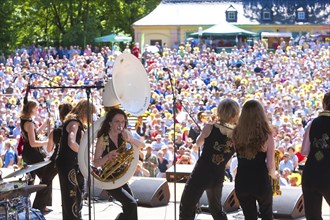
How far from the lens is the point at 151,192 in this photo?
911 cm

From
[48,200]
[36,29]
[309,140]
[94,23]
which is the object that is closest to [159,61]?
[94,23]

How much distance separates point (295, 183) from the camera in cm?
1211

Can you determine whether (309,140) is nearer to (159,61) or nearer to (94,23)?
(159,61)

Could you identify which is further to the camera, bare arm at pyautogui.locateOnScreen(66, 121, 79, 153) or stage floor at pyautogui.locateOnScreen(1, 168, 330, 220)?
stage floor at pyautogui.locateOnScreen(1, 168, 330, 220)

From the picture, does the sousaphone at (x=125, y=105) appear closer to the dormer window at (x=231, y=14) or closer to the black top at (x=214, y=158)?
the black top at (x=214, y=158)

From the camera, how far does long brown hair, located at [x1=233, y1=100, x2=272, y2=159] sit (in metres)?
6.63

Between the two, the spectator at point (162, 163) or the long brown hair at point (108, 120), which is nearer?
the long brown hair at point (108, 120)

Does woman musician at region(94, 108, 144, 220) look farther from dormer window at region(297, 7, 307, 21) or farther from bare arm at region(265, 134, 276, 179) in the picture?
dormer window at region(297, 7, 307, 21)

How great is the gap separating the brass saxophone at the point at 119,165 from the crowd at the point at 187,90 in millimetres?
5143

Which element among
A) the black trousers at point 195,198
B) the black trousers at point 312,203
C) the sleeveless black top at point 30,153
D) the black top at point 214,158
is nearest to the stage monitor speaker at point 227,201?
the black trousers at point 195,198

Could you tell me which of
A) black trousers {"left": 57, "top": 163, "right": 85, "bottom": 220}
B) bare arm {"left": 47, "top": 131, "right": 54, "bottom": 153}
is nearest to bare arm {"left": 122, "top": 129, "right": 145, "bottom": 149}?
black trousers {"left": 57, "top": 163, "right": 85, "bottom": 220}

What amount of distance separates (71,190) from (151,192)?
1601 mm

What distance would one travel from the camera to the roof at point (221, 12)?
51219mm

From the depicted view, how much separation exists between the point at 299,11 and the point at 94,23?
Answer: 46.1 feet
